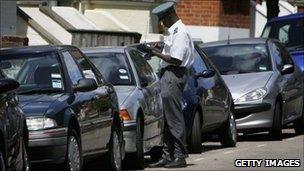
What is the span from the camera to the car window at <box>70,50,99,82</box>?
12291 mm

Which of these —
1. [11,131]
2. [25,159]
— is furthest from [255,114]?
[11,131]

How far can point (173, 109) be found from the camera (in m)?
12.9

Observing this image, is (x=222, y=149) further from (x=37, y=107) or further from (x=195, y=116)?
(x=37, y=107)

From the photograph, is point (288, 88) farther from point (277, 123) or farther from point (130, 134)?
point (130, 134)

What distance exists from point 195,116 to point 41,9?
1223cm

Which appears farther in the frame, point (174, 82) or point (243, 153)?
point (243, 153)

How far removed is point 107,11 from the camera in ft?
97.8

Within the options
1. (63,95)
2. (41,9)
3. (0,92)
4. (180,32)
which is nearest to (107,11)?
(41,9)

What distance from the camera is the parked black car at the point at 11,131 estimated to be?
29.4 feet

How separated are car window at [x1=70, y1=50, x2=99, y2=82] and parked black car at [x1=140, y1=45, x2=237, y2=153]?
206 centimetres

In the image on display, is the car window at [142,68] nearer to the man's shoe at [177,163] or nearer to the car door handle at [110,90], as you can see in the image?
the car door handle at [110,90]

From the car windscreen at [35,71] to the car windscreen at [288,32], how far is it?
448 inches

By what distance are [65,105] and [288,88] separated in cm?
785

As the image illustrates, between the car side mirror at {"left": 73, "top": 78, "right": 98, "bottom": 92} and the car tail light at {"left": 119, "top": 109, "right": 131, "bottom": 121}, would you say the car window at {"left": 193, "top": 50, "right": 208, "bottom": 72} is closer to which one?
the car tail light at {"left": 119, "top": 109, "right": 131, "bottom": 121}
